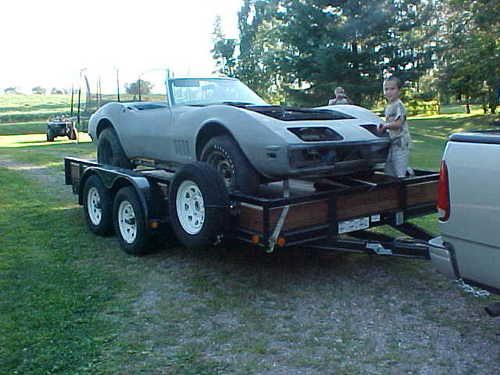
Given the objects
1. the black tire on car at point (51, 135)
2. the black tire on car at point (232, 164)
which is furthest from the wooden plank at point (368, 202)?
the black tire on car at point (51, 135)

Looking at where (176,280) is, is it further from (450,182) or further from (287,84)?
(287,84)

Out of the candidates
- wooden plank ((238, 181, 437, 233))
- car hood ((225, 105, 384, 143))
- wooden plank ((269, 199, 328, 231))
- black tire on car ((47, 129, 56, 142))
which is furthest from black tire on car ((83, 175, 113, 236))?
black tire on car ((47, 129, 56, 142))

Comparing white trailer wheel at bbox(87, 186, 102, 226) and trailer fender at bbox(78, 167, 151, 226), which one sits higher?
trailer fender at bbox(78, 167, 151, 226)

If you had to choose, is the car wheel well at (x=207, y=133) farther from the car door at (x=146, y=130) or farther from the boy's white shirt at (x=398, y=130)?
the boy's white shirt at (x=398, y=130)

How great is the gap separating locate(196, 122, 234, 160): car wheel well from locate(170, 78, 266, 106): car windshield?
1003 millimetres

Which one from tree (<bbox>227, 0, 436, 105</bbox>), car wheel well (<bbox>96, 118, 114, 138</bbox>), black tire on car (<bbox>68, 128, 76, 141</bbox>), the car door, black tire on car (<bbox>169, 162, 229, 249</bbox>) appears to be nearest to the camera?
black tire on car (<bbox>169, 162, 229, 249</bbox>)

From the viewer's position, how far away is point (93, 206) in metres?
7.32

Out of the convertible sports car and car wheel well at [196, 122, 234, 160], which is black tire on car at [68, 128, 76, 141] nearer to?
the convertible sports car

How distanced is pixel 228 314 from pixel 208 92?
3116mm

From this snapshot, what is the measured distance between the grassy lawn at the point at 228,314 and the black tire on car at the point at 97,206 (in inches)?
8.3

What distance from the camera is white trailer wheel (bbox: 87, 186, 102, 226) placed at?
23.6 feet

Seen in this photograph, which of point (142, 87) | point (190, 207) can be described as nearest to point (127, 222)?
point (190, 207)

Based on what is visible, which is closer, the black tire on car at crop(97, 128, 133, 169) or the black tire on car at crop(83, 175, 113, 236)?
the black tire on car at crop(83, 175, 113, 236)

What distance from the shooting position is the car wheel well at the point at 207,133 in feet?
17.6
